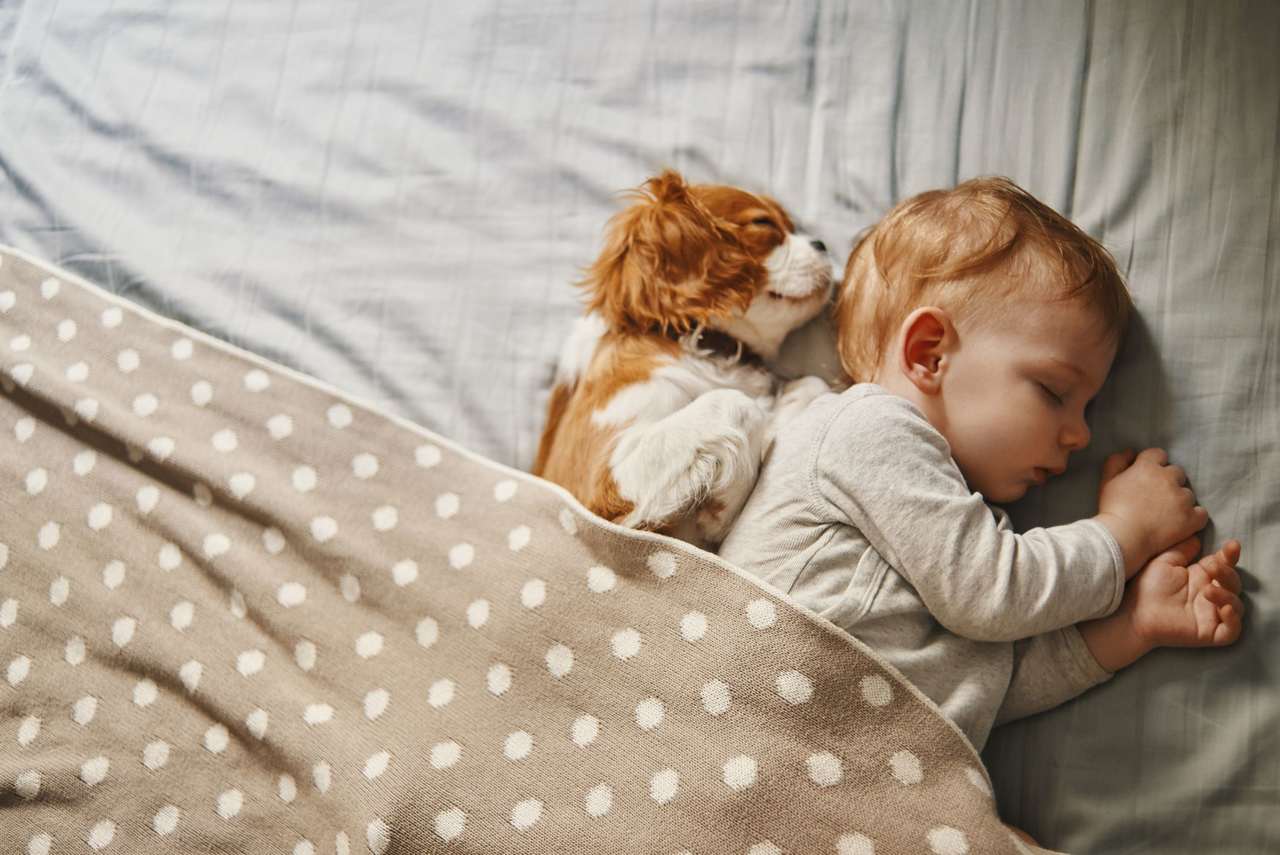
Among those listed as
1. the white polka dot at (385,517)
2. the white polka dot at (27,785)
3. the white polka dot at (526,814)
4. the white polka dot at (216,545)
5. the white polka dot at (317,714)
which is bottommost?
the white polka dot at (27,785)

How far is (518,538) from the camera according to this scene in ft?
3.18

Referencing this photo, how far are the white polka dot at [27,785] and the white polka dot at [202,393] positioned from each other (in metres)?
0.42

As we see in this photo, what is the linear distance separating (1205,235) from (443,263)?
857mm

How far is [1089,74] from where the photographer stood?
109 cm

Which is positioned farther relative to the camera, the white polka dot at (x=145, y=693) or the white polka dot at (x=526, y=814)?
the white polka dot at (x=145, y=693)

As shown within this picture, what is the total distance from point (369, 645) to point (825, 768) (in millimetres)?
462

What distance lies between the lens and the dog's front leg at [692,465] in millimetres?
947

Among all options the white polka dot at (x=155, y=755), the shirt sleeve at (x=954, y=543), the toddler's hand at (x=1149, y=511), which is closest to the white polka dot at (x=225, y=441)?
the white polka dot at (x=155, y=755)

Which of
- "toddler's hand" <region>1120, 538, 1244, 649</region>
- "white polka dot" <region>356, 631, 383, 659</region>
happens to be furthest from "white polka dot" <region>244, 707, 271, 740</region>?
"toddler's hand" <region>1120, 538, 1244, 649</region>

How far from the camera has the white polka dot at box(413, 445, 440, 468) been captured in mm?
1062

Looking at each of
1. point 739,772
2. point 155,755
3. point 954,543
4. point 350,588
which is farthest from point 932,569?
point 155,755

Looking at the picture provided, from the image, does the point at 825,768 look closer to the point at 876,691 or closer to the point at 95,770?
the point at 876,691

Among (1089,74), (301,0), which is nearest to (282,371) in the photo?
(301,0)

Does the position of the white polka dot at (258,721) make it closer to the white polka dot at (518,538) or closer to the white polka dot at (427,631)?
the white polka dot at (427,631)
